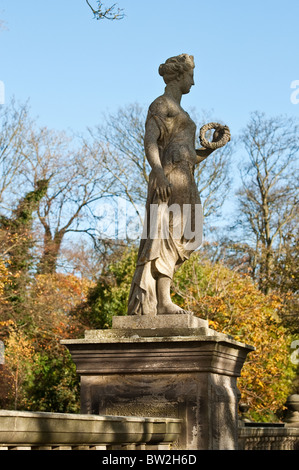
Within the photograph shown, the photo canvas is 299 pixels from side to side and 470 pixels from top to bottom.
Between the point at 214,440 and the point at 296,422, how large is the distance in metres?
8.09

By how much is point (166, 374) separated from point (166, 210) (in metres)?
1.49

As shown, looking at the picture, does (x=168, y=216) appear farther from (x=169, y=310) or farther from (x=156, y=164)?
(x=169, y=310)

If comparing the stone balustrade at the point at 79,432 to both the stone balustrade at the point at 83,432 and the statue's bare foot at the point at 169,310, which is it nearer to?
the stone balustrade at the point at 83,432

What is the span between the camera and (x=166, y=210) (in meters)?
7.23

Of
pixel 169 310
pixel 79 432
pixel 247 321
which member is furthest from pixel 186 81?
pixel 247 321

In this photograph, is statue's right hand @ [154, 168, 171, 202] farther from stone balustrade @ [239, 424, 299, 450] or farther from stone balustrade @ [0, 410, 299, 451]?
stone balustrade @ [239, 424, 299, 450]

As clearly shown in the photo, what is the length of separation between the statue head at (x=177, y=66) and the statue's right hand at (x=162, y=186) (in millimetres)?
1125

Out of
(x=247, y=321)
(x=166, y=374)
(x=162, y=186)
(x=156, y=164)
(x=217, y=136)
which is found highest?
(x=247, y=321)

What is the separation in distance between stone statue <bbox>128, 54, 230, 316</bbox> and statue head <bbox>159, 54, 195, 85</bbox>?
0.74 ft

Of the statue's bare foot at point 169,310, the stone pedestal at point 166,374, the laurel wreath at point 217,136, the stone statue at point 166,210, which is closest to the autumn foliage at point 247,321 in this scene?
the laurel wreath at point 217,136

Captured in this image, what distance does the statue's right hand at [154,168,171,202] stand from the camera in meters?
7.14

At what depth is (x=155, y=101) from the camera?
7551 mm

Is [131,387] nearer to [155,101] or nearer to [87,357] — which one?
[87,357]
